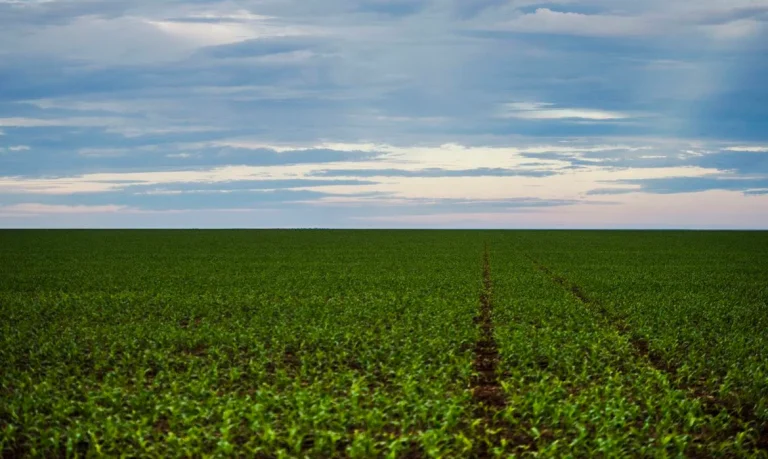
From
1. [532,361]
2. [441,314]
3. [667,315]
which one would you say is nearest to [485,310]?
[441,314]

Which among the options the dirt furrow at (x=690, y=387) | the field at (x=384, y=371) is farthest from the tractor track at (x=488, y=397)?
the dirt furrow at (x=690, y=387)

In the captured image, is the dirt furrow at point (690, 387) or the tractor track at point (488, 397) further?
the dirt furrow at point (690, 387)

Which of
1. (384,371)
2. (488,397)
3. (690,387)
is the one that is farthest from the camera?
(384,371)

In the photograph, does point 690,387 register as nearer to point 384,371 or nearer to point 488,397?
point 488,397

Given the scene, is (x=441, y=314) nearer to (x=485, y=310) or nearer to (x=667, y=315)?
(x=485, y=310)

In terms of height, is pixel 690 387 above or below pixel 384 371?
below

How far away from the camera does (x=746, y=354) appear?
16.6m

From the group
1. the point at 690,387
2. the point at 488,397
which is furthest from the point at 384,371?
the point at 690,387

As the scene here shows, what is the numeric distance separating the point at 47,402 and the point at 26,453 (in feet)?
7.00

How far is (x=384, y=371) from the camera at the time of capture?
14242mm

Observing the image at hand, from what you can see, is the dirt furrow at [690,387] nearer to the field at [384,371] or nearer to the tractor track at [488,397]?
the field at [384,371]

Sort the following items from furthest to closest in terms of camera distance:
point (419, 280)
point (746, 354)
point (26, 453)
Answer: point (419, 280)
point (746, 354)
point (26, 453)

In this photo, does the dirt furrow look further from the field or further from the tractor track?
the tractor track

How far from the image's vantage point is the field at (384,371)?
10.3 meters
